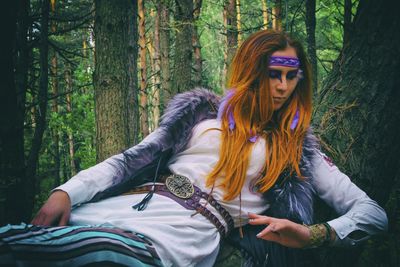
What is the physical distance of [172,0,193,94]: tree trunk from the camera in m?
9.11

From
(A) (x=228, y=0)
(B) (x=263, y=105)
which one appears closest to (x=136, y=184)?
(B) (x=263, y=105)

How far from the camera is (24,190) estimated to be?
396cm

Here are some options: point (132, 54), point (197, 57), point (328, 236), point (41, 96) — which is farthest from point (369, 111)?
point (197, 57)

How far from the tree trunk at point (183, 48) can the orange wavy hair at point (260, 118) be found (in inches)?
260

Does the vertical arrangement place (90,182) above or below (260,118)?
below

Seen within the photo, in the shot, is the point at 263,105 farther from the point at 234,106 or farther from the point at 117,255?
the point at 117,255

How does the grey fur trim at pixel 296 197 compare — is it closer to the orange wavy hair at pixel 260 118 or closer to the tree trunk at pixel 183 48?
the orange wavy hair at pixel 260 118

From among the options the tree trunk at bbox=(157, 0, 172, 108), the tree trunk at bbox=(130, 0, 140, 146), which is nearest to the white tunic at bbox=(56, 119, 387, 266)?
the tree trunk at bbox=(130, 0, 140, 146)

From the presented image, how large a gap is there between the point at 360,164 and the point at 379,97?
0.55m

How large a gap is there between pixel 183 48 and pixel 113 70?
14.8 ft

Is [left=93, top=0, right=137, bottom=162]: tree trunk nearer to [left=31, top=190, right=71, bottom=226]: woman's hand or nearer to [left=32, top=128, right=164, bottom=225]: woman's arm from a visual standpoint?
[left=32, top=128, right=164, bottom=225]: woman's arm

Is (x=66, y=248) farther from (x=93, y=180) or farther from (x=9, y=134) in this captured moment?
(x=9, y=134)

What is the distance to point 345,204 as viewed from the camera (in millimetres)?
2342

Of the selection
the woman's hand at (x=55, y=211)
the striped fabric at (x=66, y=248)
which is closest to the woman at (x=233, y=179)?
the woman's hand at (x=55, y=211)
